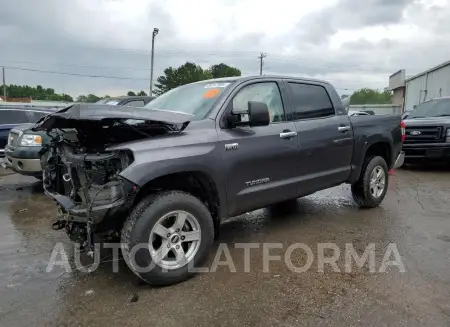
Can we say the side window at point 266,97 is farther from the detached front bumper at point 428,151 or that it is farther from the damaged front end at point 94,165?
the detached front bumper at point 428,151

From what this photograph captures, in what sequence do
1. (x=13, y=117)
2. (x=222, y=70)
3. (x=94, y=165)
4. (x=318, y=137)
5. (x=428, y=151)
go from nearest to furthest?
(x=94, y=165)
(x=318, y=137)
(x=13, y=117)
(x=428, y=151)
(x=222, y=70)

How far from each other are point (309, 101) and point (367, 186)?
166 centimetres

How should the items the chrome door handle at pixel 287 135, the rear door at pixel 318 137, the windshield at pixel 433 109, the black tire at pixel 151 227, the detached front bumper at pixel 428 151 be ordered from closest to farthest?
the black tire at pixel 151 227, the chrome door handle at pixel 287 135, the rear door at pixel 318 137, the detached front bumper at pixel 428 151, the windshield at pixel 433 109

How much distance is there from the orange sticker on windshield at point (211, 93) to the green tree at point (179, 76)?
4809cm

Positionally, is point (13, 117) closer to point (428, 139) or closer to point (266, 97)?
point (266, 97)

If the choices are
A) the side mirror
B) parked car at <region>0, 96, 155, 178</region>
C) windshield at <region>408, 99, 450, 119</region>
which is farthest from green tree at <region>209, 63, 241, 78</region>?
the side mirror

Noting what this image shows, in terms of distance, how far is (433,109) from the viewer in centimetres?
1048

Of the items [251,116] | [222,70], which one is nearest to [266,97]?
[251,116]

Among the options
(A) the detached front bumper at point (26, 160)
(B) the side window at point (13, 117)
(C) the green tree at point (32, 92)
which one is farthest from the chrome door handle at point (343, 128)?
(C) the green tree at point (32, 92)

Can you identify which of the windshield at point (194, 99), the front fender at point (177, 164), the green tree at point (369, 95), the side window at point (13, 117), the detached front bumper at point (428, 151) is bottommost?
the detached front bumper at point (428, 151)

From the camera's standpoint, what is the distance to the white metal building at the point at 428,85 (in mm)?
22062

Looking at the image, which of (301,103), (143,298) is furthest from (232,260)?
(301,103)

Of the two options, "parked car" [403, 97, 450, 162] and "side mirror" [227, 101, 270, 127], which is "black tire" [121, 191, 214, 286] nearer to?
"side mirror" [227, 101, 270, 127]

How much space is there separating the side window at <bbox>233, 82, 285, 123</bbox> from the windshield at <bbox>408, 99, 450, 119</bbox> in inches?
293
